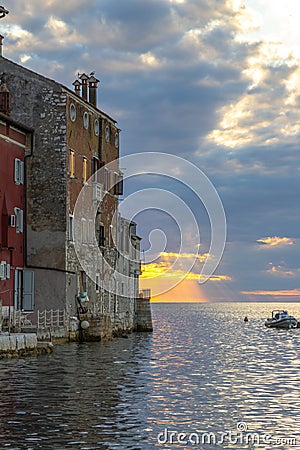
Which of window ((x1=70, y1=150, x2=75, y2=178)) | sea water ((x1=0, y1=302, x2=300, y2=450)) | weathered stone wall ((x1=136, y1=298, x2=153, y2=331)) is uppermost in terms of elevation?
window ((x1=70, y1=150, x2=75, y2=178))

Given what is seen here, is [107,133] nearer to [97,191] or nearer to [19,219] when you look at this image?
[97,191]

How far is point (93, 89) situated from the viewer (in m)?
60.9

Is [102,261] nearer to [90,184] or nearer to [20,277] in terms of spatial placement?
[90,184]

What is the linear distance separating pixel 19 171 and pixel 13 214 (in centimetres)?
297

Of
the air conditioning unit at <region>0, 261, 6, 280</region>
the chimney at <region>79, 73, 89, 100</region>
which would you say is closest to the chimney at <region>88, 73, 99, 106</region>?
the chimney at <region>79, 73, 89, 100</region>

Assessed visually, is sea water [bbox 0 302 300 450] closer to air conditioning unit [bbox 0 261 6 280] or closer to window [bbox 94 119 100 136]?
air conditioning unit [bbox 0 261 6 280]

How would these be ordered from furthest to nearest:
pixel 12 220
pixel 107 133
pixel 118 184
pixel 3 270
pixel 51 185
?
1. pixel 118 184
2. pixel 107 133
3. pixel 51 185
4. pixel 12 220
5. pixel 3 270

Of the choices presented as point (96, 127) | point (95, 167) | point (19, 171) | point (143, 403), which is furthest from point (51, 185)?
point (143, 403)

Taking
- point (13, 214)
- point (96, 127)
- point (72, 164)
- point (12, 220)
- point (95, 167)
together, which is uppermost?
point (96, 127)

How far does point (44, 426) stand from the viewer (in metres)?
21.6

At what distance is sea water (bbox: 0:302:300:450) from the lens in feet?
67.7

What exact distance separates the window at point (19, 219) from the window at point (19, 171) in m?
1.69

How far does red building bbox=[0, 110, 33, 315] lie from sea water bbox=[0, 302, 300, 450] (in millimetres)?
5037

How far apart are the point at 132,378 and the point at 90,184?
23.4 m
